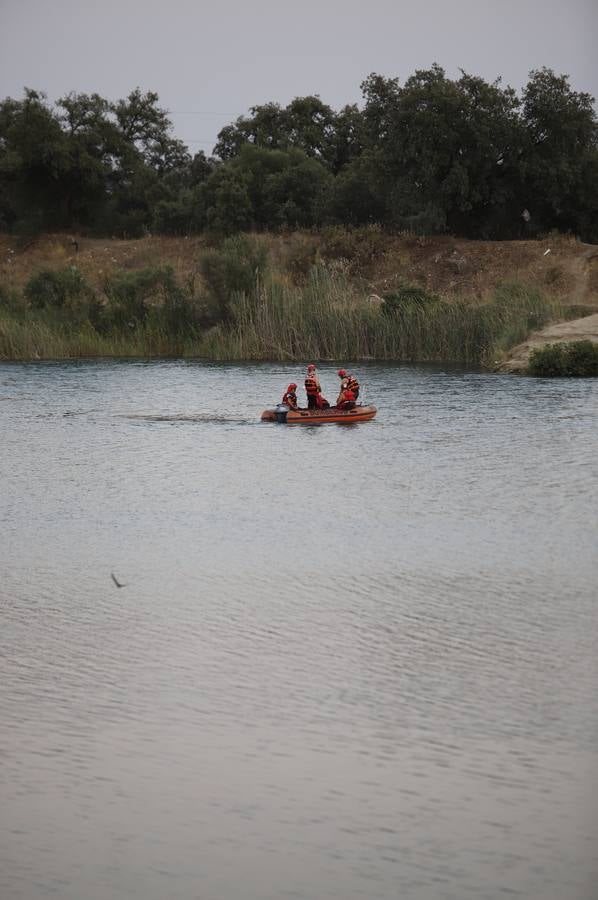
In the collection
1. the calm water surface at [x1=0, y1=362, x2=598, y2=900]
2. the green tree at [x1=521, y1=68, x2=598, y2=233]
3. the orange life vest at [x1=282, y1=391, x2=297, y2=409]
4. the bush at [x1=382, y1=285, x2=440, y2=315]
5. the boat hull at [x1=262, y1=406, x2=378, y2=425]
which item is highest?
the green tree at [x1=521, y1=68, x2=598, y2=233]

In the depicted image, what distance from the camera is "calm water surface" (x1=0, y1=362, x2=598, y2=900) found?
25.1ft

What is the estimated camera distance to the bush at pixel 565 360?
39375 mm

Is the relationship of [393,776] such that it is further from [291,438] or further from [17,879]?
[291,438]

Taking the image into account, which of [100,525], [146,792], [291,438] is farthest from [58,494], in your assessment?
[146,792]

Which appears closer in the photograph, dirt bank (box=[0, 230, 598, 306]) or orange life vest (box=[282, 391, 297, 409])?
orange life vest (box=[282, 391, 297, 409])

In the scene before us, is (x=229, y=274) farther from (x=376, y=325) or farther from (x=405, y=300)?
(x=405, y=300)

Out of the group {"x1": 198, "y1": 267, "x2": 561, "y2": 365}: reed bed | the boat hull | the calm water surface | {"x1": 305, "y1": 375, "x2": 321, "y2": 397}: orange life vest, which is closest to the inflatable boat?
the boat hull

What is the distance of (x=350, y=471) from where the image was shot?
22.9 m

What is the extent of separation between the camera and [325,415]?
28953 mm

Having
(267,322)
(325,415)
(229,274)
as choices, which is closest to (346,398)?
(325,415)

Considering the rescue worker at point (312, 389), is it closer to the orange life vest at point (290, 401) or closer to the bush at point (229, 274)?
the orange life vest at point (290, 401)

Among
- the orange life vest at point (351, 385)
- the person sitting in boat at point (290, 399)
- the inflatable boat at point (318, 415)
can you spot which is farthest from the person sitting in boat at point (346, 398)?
the person sitting in boat at point (290, 399)

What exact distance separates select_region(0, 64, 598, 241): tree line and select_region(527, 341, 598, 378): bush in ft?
74.3

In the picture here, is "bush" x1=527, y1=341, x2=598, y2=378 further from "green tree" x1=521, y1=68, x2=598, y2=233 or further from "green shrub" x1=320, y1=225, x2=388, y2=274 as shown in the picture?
"green shrub" x1=320, y1=225, x2=388, y2=274
